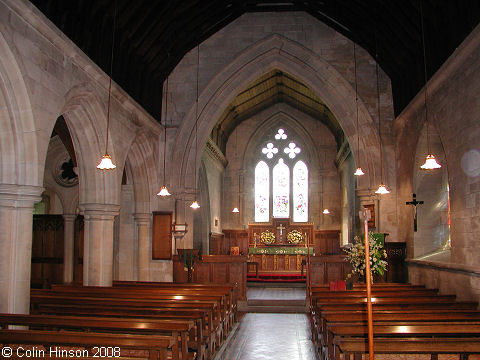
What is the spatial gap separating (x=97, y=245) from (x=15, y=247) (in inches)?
130

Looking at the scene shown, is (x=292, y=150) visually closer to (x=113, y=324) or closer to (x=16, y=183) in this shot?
(x=16, y=183)

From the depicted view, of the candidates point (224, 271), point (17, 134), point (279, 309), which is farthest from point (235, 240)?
point (17, 134)

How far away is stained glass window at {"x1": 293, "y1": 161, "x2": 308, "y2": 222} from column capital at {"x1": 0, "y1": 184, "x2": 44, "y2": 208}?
1577 centimetres

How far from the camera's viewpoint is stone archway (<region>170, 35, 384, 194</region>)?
43.5 feet

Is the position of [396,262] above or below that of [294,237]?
below

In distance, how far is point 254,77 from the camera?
13.9 m

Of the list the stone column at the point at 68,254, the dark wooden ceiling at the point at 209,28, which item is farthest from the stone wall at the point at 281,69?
the stone column at the point at 68,254

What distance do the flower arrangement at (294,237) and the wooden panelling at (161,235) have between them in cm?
819

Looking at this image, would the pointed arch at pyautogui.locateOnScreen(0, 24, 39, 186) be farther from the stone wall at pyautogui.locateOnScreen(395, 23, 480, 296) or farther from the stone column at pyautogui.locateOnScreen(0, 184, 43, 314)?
the stone wall at pyautogui.locateOnScreen(395, 23, 480, 296)

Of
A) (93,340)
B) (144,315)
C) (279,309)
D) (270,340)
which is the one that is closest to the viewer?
(93,340)

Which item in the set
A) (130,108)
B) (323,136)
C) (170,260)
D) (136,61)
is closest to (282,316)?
(170,260)

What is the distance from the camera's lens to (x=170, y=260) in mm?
13297

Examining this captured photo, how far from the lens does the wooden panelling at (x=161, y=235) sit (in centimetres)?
1329

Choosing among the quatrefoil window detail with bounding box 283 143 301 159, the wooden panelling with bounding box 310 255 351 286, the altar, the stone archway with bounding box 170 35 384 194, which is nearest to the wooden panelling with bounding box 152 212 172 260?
the stone archway with bounding box 170 35 384 194
